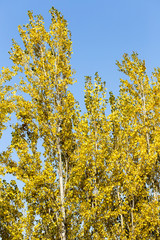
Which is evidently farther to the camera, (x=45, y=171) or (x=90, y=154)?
(x=90, y=154)

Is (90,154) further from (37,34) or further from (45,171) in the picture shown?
(37,34)

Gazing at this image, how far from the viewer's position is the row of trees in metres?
10.6

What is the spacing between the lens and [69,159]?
1165cm

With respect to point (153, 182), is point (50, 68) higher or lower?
higher

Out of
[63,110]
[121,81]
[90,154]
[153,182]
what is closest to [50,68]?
[63,110]

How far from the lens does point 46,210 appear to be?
10.8m

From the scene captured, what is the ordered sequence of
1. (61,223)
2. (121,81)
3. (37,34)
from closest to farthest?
(61,223)
(37,34)
(121,81)

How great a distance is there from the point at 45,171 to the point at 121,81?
312 inches

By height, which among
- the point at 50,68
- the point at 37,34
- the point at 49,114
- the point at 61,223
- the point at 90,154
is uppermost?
the point at 37,34

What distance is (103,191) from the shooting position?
11664 millimetres

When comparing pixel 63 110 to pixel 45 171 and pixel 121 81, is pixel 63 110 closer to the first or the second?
pixel 45 171

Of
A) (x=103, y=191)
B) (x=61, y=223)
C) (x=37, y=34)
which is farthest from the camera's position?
(x=37, y=34)

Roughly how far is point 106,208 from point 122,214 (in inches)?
51.2

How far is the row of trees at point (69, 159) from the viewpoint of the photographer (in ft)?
34.9
